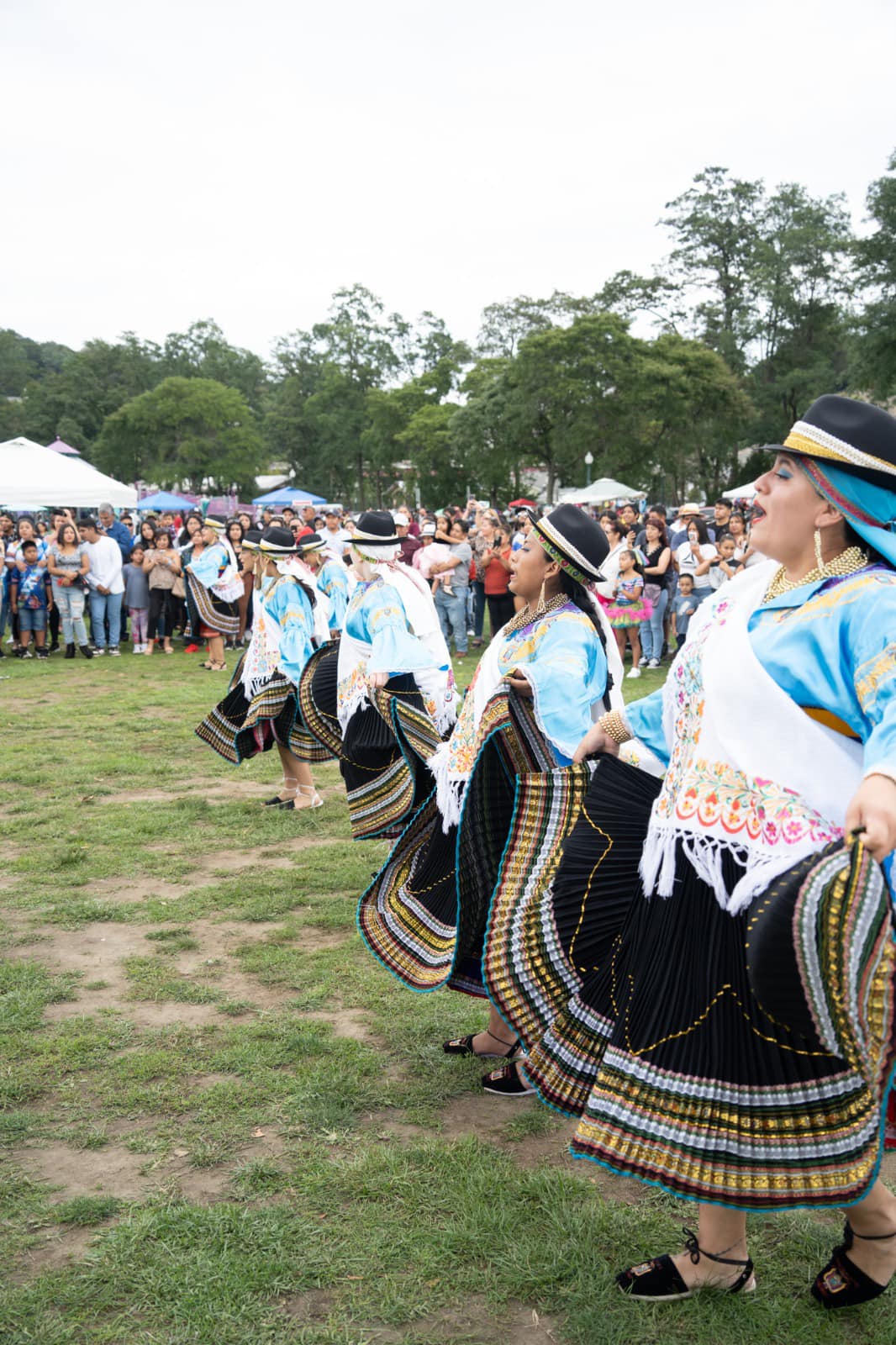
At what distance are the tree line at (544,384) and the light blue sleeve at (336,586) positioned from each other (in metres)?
29.5

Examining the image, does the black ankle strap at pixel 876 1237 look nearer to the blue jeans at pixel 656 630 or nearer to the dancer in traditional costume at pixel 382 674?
the dancer in traditional costume at pixel 382 674

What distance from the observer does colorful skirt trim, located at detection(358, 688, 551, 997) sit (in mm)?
3295

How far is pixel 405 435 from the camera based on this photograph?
2168 inches

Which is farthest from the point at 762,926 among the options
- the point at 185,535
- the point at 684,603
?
the point at 185,535

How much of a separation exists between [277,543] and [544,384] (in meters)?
36.4

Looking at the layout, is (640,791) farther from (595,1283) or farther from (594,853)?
(595,1283)

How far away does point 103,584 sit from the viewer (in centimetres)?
1482

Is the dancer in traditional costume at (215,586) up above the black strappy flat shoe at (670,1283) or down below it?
above

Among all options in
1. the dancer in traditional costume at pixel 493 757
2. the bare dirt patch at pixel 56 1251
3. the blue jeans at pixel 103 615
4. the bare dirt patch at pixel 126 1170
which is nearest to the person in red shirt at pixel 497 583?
the blue jeans at pixel 103 615

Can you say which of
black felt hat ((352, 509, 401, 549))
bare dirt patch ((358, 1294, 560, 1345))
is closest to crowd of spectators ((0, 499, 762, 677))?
black felt hat ((352, 509, 401, 549))

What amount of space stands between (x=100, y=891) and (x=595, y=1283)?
3.74 metres

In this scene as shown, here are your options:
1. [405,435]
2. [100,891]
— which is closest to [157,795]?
[100,891]

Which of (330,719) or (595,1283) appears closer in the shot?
(595,1283)

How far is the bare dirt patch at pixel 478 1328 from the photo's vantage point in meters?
2.48
